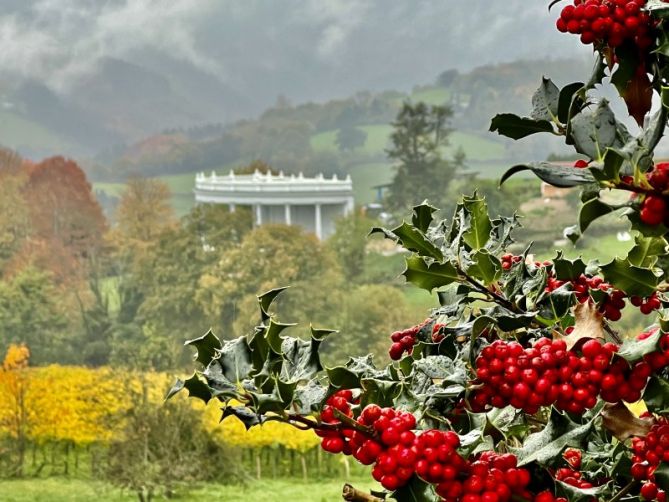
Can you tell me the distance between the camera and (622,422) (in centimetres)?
60

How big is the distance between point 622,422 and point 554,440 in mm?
44

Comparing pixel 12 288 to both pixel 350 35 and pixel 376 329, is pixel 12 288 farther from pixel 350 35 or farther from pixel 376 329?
pixel 350 35

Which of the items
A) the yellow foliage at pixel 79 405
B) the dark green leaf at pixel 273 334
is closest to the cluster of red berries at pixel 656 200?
the dark green leaf at pixel 273 334

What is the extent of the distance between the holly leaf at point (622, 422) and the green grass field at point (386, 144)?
700 centimetres

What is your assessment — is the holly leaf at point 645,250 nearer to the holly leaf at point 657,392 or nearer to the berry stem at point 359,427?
the holly leaf at point 657,392

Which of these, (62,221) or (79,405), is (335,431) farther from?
(62,221)

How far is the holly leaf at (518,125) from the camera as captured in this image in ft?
2.23

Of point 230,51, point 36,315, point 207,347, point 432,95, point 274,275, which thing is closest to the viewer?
point 207,347

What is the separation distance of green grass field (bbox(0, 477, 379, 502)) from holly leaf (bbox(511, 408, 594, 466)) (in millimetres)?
5239

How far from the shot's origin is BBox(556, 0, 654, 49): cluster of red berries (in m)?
0.62

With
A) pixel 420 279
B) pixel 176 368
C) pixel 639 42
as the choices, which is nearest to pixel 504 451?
pixel 420 279

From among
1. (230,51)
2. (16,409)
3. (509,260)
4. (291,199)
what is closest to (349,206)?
(291,199)

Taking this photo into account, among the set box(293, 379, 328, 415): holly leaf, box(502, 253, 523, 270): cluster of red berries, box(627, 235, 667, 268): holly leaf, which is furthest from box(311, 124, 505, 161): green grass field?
box(293, 379, 328, 415): holly leaf

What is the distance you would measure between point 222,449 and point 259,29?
3626 mm
